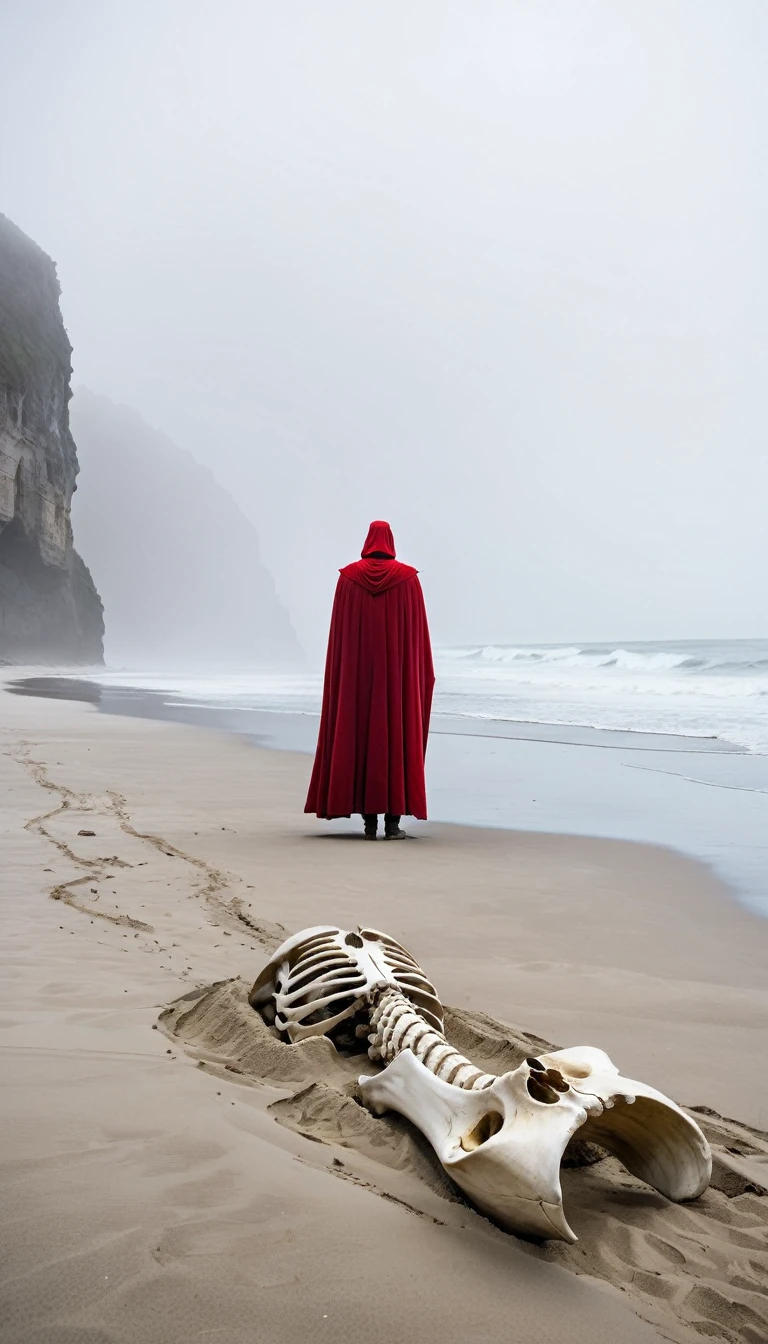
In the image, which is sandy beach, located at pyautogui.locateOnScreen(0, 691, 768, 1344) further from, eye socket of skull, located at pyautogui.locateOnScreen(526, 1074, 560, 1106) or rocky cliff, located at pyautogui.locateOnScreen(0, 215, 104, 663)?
rocky cliff, located at pyautogui.locateOnScreen(0, 215, 104, 663)

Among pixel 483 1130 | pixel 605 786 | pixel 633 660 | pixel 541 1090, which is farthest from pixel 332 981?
pixel 633 660

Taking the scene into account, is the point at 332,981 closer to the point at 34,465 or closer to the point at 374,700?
the point at 374,700

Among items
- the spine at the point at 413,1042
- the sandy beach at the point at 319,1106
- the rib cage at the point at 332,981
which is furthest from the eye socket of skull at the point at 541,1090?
the rib cage at the point at 332,981

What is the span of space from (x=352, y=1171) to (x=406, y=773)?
5205 millimetres

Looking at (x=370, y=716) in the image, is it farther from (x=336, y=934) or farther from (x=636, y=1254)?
(x=636, y=1254)

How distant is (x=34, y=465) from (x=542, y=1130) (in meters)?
44.4

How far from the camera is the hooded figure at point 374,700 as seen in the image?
7.14m

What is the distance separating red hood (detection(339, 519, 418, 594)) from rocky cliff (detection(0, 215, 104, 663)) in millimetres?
33822

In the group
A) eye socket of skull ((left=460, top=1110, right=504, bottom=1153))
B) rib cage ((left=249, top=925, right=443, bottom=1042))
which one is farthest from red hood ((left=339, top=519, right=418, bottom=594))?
eye socket of skull ((left=460, top=1110, right=504, bottom=1153))

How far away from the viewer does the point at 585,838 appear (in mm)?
6812

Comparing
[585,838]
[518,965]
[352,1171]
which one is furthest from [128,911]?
[585,838]

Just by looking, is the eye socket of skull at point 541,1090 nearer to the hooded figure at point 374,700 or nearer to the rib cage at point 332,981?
the rib cage at point 332,981

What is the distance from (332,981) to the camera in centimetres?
289

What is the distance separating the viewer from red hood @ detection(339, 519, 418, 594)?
7383mm
